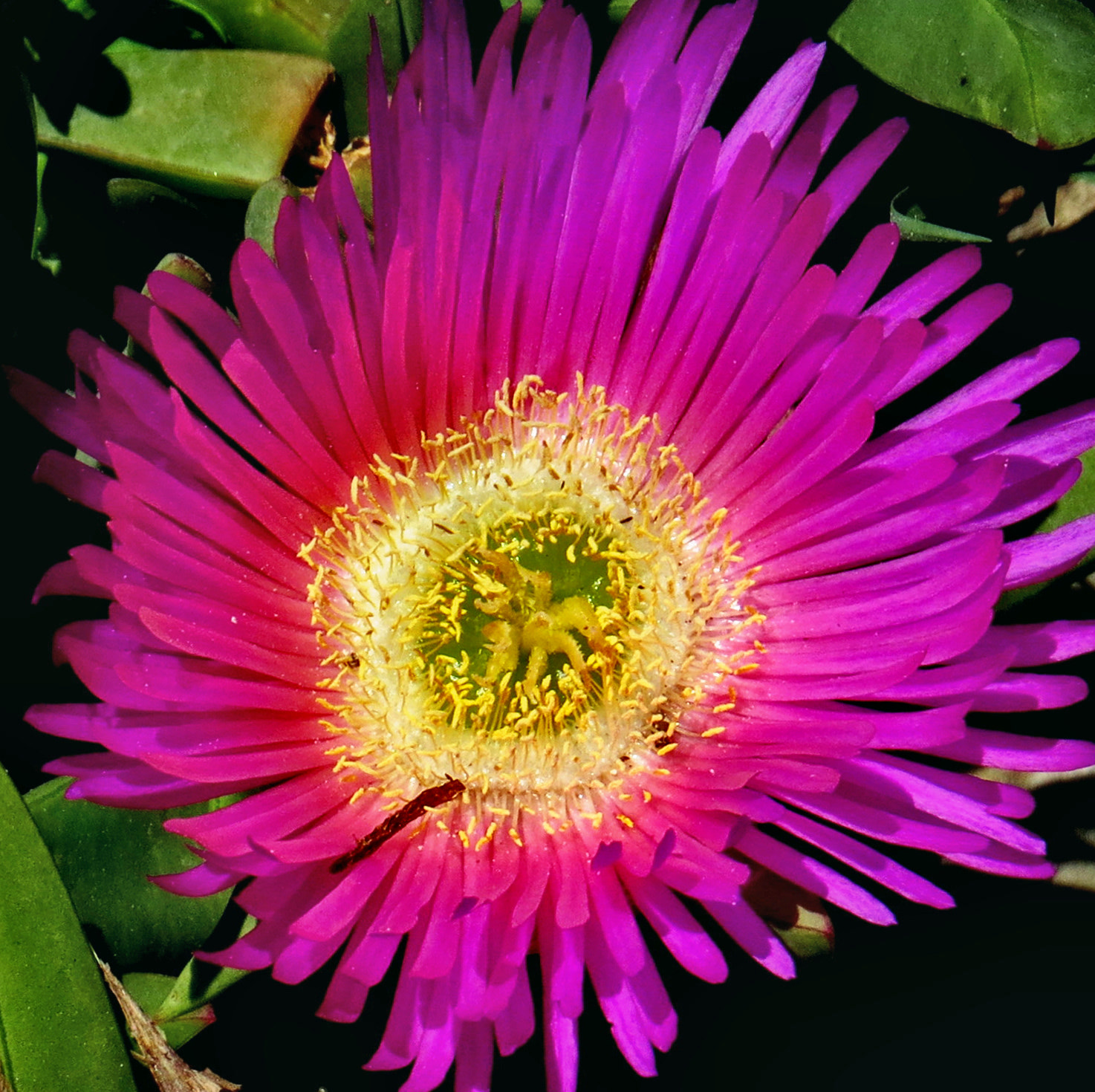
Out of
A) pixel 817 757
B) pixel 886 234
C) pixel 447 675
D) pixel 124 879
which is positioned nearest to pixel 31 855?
pixel 124 879

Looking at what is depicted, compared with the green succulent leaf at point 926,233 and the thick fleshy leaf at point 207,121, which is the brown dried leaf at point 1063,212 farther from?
the thick fleshy leaf at point 207,121

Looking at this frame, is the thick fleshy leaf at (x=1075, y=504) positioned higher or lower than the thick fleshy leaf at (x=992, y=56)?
lower

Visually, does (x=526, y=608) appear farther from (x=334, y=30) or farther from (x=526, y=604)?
(x=334, y=30)

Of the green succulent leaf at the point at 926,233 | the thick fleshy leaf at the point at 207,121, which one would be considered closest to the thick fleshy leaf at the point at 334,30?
the thick fleshy leaf at the point at 207,121

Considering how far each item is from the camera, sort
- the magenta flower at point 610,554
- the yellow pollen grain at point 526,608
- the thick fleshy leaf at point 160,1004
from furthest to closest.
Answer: the yellow pollen grain at point 526,608, the thick fleshy leaf at point 160,1004, the magenta flower at point 610,554

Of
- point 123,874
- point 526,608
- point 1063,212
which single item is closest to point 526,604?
point 526,608

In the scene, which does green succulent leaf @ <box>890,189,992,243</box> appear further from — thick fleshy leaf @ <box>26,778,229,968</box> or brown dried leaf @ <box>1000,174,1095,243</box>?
thick fleshy leaf @ <box>26,778,229,968</box>

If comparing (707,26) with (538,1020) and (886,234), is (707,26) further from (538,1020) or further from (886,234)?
(538,1020)
